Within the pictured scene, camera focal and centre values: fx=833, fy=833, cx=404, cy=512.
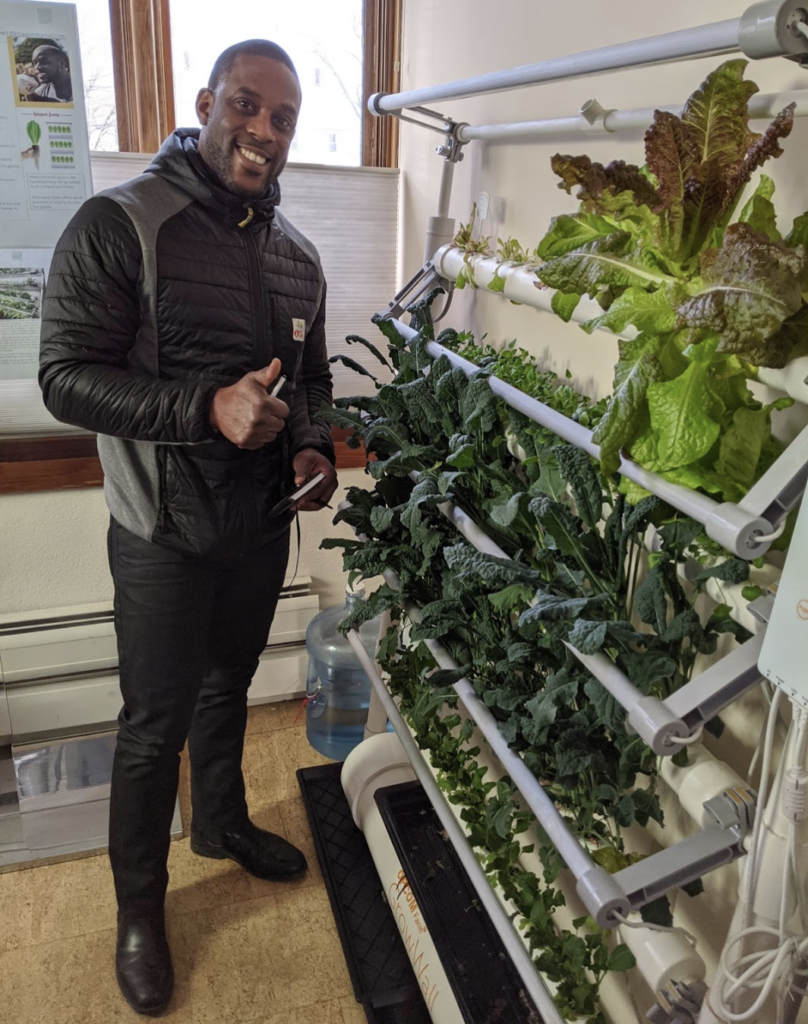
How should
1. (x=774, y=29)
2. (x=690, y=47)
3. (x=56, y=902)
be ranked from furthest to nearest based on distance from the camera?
(x=56, y=902), (x=690, y=47), (x=774, y=29)

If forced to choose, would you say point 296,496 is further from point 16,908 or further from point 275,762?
point 16,908

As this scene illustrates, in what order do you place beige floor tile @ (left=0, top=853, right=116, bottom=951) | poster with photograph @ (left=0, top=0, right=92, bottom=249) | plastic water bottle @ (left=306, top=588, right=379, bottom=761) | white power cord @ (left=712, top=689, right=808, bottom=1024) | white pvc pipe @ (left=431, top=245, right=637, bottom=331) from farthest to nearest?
1. plastic water bottle @ (left=306, top=588, right=379, bottom=761)
2. poster with photograph @ (left=0, top=0, right=92, bottom=249)
3. beige floor tile @ (left=0, top=853, right=116, bottom=951)
4. white pvc pipe @ (left=431, top=245, right=637, bottom=331)
5. white power cord @ (left=712, top=689, right=808, bottom=1024)

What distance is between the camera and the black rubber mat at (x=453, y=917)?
1.39 m

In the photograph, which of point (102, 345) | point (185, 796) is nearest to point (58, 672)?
point (185, 796)

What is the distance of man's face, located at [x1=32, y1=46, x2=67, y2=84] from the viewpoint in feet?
6.46

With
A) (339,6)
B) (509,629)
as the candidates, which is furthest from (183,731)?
(339,6)

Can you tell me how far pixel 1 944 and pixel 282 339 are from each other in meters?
1.44

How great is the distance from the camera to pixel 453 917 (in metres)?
1.57

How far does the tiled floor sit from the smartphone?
3.08 ft

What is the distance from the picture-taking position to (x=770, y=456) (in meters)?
0.91

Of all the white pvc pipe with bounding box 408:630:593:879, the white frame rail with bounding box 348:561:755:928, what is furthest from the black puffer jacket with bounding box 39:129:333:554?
the white frame rail with bounding box 348:561:755:928

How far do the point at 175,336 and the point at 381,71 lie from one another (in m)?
1.27

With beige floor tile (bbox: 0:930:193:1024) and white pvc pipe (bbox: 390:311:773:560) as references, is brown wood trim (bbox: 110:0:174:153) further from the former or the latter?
beige floor tile (bbox: 0:930:193:1024)

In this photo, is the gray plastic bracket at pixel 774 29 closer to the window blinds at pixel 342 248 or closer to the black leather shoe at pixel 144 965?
the window blinds at pixel 342 248
